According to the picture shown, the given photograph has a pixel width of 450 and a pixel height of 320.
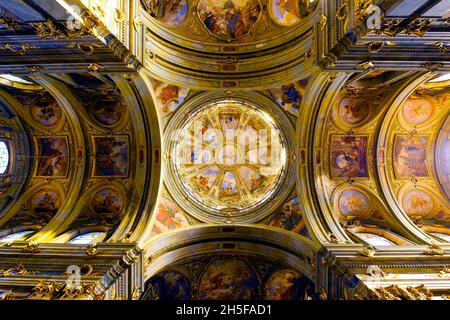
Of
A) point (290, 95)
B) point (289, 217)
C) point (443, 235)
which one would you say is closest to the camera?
point (443, 235)

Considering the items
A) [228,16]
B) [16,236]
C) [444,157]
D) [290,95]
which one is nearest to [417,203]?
[444,157]

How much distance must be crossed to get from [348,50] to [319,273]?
885 cm

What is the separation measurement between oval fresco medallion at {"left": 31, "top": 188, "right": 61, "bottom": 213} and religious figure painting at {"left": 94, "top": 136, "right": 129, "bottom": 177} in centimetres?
251

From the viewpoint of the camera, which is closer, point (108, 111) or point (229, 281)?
point (108, 111)

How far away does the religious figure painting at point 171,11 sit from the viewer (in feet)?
42.8

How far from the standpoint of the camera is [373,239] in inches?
497

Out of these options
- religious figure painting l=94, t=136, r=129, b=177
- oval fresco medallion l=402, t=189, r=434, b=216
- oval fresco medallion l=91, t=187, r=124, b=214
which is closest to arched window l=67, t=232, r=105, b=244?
oval fresco medallion l=91, t=187, r=124, b=214

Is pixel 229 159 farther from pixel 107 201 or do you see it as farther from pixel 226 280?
pixel 107 201

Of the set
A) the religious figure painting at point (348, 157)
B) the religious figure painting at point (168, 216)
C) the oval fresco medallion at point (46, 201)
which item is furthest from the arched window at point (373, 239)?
the oval fresco medallion at point (46, 201)

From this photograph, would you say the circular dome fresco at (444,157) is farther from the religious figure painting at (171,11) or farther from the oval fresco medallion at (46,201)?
the oval fresco medallion at (46,201)

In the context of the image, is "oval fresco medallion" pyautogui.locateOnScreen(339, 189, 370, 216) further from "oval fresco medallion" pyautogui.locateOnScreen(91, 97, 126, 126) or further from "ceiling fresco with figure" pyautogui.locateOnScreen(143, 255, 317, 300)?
"oval fresco medallion" pyautogui.locateOnScreen(91, 97, 126, 126)

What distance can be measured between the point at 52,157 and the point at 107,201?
4.16 metres

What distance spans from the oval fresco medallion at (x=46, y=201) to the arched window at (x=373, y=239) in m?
16.0

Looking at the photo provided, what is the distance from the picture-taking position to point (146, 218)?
1328cm
